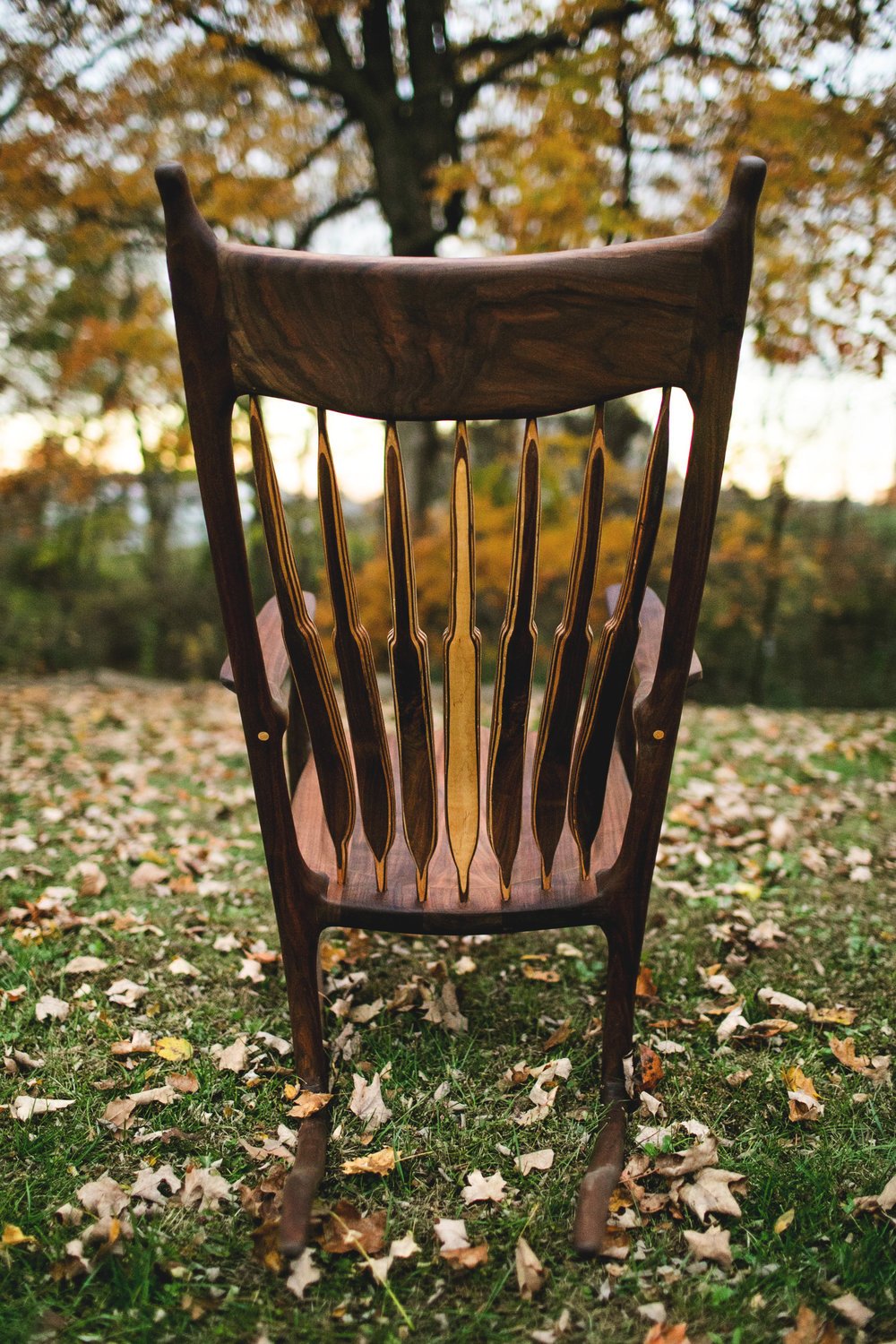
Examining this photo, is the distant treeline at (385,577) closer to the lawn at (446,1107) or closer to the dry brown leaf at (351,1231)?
the lawn at (446,1107)

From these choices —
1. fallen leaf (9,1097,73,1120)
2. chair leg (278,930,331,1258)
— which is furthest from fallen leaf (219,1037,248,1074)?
fallen leaf (9,1097,73,1120)

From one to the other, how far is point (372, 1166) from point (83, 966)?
985 mm

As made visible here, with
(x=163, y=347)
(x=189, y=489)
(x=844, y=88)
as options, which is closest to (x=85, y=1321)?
(x=844, y=88)

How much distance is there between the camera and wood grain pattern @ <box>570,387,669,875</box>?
1.08 metres

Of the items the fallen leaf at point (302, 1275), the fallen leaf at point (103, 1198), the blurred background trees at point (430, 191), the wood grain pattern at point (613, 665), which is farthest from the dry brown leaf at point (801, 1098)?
the blurred background trees at point (430, 191)

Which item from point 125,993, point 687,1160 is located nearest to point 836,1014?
point 687,1160

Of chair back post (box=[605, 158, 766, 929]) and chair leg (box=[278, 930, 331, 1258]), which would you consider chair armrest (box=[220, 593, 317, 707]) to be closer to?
chair leg (box=[278, 930, 331, 1258])

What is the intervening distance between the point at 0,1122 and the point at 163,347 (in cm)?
603

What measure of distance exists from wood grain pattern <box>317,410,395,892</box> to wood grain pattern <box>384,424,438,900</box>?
0.04 meters

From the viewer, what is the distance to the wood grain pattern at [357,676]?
1.10m

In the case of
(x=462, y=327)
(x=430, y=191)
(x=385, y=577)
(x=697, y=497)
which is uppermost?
(x=430, y=191)

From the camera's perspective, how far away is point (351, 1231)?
4.27 ft

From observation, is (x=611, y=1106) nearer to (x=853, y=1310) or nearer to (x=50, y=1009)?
(x=853, y=1310)

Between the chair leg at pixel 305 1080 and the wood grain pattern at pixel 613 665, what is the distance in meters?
0.53
